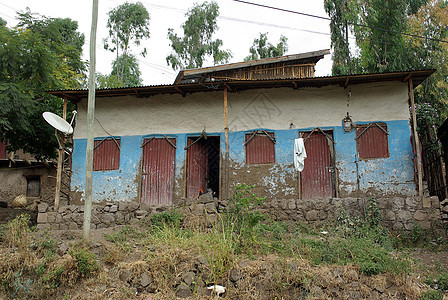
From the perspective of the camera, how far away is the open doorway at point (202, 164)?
41.1ft

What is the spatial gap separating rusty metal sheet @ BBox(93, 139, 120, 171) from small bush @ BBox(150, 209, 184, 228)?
2.74m

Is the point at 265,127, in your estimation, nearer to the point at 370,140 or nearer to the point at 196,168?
the point at 196,168

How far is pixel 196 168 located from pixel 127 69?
61.1 feet

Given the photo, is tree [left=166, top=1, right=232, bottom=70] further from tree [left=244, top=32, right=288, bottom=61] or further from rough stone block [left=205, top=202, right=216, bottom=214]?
rough stone block [left=205, top=202, right=216, bottom=214]

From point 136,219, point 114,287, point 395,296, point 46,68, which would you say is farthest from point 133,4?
point 395,296

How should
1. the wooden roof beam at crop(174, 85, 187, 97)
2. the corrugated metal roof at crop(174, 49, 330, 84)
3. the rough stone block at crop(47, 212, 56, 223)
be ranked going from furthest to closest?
the corrugated metal roof at crop(174, 49, 330, 84), the wooden roof beam at crop(174, 85, 187, 97), the rough stone block at crop(47, 212, 56, 223)

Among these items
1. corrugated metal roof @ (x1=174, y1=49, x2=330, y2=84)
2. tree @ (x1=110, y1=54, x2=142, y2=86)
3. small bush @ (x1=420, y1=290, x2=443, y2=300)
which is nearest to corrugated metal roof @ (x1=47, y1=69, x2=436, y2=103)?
corrugated metal roof @ (x1=174, y1=49, x2=330, y2=84)

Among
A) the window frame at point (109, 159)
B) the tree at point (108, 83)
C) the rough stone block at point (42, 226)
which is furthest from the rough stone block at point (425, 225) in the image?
the tree at point (108, 83)

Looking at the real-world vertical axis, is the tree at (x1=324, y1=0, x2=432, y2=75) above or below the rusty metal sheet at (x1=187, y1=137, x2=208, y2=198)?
above

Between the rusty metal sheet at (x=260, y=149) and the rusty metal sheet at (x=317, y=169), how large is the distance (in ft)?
3.58

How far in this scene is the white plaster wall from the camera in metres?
11.9

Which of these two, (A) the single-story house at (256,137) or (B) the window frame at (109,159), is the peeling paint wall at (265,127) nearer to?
(A) the single-story house at (256,137)

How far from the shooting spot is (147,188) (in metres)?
12.3

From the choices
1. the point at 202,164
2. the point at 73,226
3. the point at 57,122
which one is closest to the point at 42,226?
the point at 73,226
